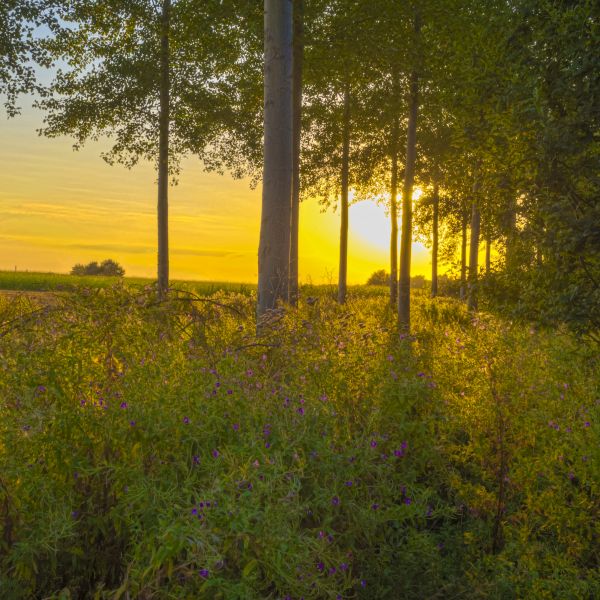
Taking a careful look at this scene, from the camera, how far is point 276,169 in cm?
896

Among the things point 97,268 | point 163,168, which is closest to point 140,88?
point 163,168

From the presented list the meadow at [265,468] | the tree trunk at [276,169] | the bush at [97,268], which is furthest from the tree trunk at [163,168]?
the bush at [97,268]

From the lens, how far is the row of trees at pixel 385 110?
6.39 metres

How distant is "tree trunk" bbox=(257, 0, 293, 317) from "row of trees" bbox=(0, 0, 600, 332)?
0.8 inches

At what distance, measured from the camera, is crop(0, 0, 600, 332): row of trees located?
639 centimetres

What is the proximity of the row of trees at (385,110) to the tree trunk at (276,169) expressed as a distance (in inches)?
0.8

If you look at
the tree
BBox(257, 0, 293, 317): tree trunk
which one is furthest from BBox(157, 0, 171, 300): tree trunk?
BBox(257, 0, 293, 317): tree trunk

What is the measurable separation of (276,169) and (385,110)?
890 cm

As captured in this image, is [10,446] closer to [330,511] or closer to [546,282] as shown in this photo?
[330,511]

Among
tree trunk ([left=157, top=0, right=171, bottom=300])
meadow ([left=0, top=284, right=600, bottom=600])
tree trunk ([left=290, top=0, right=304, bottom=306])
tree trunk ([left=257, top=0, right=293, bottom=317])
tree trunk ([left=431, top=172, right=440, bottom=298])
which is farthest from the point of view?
tree trunk ([left=431, top=172, right=440, bottom=298])

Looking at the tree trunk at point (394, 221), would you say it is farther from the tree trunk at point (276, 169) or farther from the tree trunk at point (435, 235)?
the tree trunk at point (276, 169)

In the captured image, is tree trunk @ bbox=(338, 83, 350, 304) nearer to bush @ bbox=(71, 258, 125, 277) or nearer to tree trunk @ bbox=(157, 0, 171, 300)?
tree trunk @ bbox=(157, 0, 171, 300)

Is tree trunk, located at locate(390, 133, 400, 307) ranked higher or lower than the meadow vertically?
higher

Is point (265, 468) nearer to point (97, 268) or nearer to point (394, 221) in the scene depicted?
point (394, 221)
